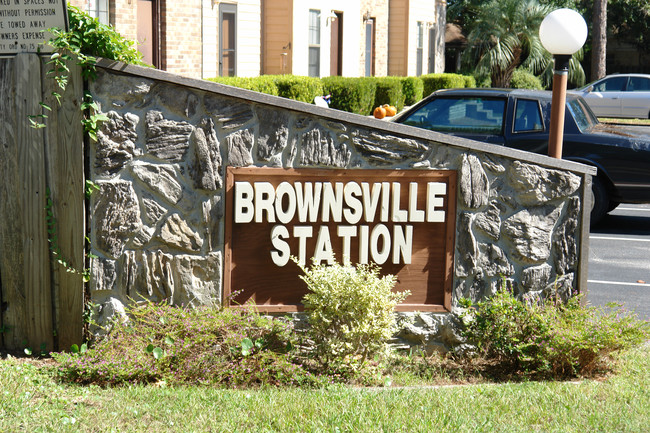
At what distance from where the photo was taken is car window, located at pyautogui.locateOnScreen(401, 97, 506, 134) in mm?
11141

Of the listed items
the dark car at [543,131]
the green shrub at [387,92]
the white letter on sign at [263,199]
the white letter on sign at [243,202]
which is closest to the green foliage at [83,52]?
the white letter on sign at [243,202]

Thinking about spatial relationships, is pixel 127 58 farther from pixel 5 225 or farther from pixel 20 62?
pixel 5 225

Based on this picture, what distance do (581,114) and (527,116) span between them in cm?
85

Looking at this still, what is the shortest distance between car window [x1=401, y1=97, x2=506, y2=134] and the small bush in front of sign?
19.7ft

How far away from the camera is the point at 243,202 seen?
5820mm

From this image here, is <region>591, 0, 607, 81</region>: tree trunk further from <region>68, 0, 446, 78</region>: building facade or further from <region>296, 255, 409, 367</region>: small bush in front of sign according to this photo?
<region>296, 255, 409, 367</region>: small bush in front of sign

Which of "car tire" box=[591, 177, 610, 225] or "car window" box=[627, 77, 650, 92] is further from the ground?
"car window" box=[627, 77, 650, 92]

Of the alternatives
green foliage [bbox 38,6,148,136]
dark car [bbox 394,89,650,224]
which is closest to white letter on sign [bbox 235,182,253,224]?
green foliage [bbox 38,6,148,136]

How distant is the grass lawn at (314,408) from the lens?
4602mm

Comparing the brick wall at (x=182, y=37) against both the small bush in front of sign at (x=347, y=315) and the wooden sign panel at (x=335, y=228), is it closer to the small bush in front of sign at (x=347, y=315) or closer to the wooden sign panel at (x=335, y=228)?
the wooden sign panel at (x=335, y=228)

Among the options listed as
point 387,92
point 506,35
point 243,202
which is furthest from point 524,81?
point 243,202

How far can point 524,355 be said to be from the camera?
5680mm

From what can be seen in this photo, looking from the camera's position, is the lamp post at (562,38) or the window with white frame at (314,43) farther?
the window with white frame at (314,43)

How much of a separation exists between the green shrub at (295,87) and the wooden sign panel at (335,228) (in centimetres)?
1267
